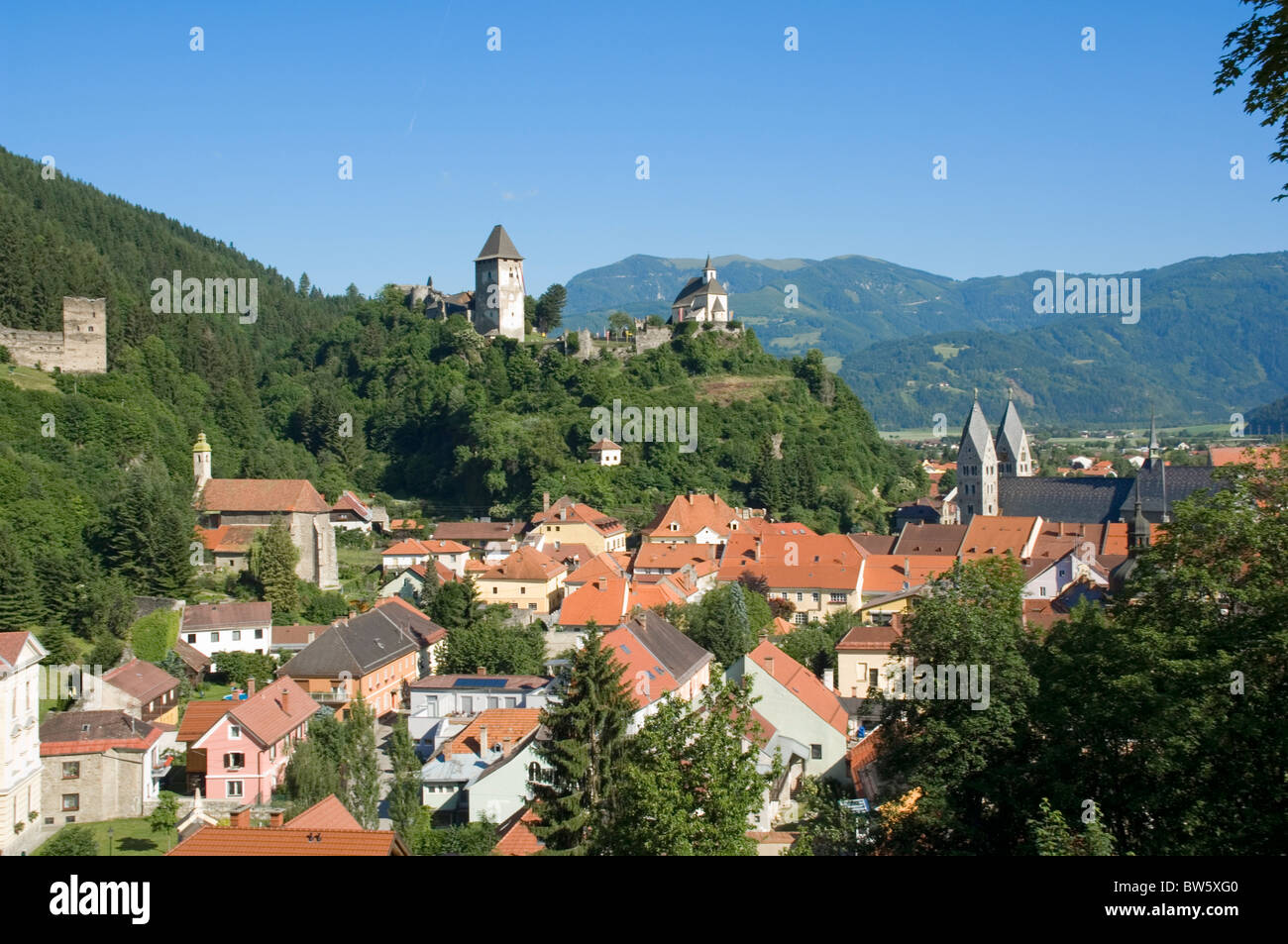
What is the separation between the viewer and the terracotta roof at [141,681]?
3019 cm

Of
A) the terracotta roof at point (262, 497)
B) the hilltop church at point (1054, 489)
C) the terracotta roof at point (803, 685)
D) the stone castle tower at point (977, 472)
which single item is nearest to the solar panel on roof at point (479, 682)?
A: the terracotta roof at point (803, 685)

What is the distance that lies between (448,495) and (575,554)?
61.1 ft

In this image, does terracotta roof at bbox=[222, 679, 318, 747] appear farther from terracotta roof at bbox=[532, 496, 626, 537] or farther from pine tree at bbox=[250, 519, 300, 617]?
terracotta roof at bbox=[532, 496, 626, 537]

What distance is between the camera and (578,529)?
55875 mm

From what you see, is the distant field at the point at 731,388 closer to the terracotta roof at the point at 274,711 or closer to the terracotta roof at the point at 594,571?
the terracotta roof at the point at 594,571

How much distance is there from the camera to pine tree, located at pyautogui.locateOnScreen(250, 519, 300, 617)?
137 feet

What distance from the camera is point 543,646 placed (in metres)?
36.4

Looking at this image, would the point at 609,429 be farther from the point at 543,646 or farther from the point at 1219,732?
the point at 1219,732

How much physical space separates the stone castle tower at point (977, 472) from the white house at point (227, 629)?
45.3 metres

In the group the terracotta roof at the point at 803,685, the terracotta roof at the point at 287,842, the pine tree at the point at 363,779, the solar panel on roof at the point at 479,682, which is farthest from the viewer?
the solar panel on roof at the point at 479,682

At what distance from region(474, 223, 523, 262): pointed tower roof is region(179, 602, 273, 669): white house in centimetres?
Result: 4159

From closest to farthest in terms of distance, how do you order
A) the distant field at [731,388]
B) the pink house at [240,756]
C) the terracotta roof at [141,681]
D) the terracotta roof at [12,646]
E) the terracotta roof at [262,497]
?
the terracotta roof at [12,646], the pink house at [240,756], the terracotta roof at [141,681], the terracotta roof at [262,497], the distant field at [731,388]

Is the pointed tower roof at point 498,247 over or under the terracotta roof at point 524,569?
over

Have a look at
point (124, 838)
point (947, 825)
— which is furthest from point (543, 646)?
point (947, 825)
